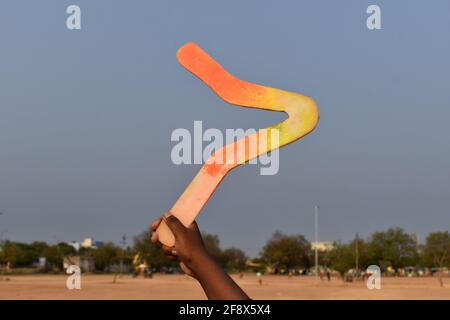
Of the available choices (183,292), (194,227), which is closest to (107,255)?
(183,292)

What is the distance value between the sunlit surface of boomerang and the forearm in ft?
1.04

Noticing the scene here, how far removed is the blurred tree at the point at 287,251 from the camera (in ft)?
296

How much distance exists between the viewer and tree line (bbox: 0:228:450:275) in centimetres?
6631

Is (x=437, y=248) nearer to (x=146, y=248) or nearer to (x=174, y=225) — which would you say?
(x=146, y=248)

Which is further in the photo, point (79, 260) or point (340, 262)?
point (79, 260)

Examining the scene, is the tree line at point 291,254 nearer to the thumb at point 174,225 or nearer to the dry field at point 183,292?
the dry field at point 183,292

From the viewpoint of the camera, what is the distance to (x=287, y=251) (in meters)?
90.4

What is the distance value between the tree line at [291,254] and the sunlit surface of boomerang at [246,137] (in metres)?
50.3

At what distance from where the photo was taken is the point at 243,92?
5.34 metres

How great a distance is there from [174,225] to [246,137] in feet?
3.11
